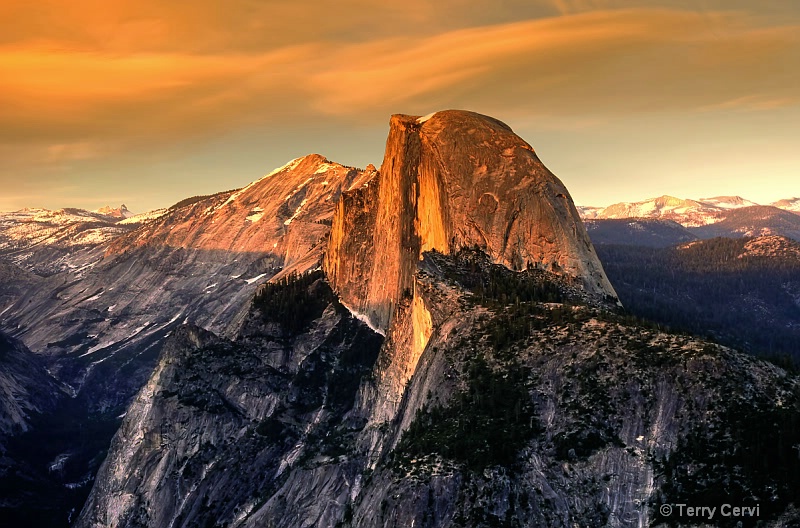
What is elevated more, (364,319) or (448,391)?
(364,319)

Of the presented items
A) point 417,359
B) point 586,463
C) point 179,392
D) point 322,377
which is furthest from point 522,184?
point 179,392

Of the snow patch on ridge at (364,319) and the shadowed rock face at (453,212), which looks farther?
the snow patch on ridge at (364,319)
